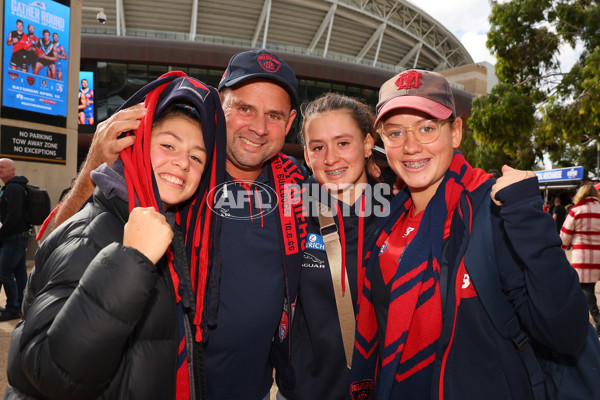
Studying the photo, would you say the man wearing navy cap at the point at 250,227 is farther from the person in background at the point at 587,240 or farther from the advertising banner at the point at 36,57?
the advertising banner at the point at 36,57

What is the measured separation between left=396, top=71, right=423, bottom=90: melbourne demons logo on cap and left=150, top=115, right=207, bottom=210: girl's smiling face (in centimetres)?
108

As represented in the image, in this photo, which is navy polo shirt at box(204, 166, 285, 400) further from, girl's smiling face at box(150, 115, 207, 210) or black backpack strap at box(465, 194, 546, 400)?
black backpack strap at box(465, 194, 546, 400)

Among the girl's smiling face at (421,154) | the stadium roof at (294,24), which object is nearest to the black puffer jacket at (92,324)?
the girl's smiling face at (421,154)

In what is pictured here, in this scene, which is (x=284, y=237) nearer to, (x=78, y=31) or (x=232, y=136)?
(x=232, y=136)

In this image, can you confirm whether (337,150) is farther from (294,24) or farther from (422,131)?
(294,24)

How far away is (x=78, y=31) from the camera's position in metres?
11.6

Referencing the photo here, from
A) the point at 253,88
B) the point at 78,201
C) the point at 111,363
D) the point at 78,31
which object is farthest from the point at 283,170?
the point at 78,31

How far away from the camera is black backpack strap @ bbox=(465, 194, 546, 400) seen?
1547 mm

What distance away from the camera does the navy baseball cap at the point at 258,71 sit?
2574mm

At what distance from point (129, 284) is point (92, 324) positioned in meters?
0.15

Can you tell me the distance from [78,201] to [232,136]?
3.24 feet

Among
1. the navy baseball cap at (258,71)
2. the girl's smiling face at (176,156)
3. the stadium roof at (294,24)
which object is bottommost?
A: the girl's smiling face at (176,156)

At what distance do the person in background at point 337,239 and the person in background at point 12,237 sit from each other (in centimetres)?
Result: 576

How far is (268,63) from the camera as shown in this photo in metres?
2.63
